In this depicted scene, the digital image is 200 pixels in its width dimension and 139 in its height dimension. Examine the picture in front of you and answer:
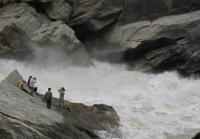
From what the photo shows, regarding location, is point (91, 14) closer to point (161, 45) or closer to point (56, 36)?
point (56, 36)

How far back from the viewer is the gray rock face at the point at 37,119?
66.3ft

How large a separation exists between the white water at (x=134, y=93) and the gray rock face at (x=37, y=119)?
3.02 m

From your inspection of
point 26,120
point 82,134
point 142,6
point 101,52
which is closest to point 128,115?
point 82,134

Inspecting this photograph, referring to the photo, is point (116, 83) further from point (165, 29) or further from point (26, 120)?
point (26, 120)

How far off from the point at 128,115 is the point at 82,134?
26.4ft

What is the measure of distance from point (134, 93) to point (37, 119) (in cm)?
1684

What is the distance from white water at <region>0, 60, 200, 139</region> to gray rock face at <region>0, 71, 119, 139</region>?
302cm

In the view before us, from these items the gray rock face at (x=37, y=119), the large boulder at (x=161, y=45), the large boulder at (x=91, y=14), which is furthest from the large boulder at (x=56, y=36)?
the gray rock face at (x=37, y=119)

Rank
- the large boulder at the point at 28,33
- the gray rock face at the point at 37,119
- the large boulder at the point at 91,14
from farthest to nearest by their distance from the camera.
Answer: the large boulder at the point at 91,14 < the large boulder at the point at 28,33 < the gray rock face at the point at 37,119

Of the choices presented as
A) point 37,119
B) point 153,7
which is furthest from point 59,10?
point 37,119

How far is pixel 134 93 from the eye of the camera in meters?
37.8

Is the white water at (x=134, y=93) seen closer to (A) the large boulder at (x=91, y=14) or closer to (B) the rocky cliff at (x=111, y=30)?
(B) the rocky cliff at (x=111, y=30)

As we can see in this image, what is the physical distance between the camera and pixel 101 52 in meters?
44.3

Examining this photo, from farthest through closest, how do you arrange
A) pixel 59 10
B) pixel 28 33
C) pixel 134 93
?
pixel 59 10 < pixel 28 33 < pixel 134 93
